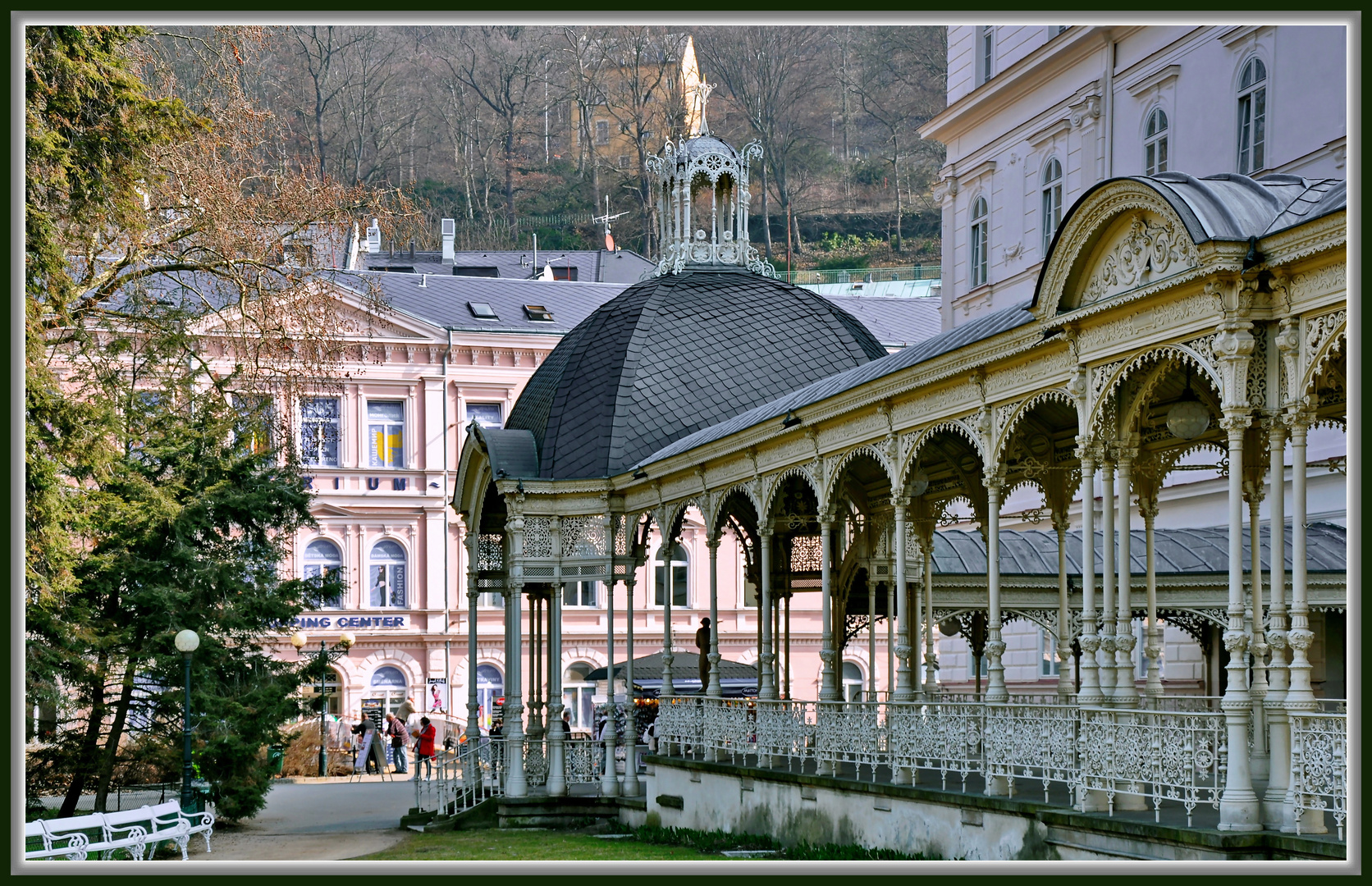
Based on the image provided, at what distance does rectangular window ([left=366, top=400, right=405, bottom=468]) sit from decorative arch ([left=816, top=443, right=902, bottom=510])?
3214cm

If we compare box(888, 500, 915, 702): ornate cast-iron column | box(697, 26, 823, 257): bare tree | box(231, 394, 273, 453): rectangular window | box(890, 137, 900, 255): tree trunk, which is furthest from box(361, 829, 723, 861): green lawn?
box(890, 137, 900, 255): tree trunk

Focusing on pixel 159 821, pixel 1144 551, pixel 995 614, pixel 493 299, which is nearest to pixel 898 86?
pixel 493 299

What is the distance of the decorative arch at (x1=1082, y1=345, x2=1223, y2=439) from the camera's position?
11.1 metres

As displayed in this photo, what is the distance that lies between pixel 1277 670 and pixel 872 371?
679cm

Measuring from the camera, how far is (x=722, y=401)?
994 inches

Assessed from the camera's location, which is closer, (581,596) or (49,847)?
(49,847)

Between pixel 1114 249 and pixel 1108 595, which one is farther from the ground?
pixel 1114 249

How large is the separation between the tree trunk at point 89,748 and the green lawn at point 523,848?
16.8ft

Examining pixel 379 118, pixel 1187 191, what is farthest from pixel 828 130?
pixel 1187 191

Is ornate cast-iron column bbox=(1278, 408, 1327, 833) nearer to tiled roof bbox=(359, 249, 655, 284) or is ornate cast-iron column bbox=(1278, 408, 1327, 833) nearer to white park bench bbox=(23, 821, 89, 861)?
white park bench bbox=(23, 821, 89, 861)

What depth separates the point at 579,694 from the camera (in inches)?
1938

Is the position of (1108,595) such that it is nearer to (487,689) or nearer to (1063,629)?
(1063,629)

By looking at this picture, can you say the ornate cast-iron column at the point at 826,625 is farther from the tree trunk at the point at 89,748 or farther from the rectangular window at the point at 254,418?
the tree trunk at the point at 89,748

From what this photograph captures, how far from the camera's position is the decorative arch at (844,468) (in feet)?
53.3
